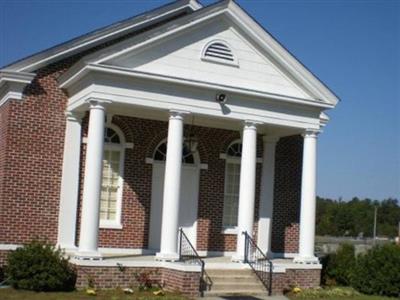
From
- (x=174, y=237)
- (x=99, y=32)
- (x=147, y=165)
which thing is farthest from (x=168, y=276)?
(x=99, y=32)

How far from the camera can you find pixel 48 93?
17.3 m

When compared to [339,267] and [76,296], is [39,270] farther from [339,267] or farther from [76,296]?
[339,267]

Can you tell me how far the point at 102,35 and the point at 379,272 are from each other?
10.2 meters

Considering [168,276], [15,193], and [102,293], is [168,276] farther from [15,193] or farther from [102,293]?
[15,193]

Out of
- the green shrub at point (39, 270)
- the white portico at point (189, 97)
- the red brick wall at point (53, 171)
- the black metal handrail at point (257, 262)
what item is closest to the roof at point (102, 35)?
the red brick wall at point (53, 171)

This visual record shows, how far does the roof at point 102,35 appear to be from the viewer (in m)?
16.9

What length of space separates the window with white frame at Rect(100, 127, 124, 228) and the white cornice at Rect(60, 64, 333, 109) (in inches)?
82.8

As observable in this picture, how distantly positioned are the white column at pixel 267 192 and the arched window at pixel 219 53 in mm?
3854

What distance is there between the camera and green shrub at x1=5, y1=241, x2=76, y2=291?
47.4 feet

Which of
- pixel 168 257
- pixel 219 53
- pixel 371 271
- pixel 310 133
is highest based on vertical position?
pixel 219 53

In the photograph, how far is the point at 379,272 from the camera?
57.9ft

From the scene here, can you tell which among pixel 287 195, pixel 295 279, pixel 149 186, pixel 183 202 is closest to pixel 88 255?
pixel 149 186

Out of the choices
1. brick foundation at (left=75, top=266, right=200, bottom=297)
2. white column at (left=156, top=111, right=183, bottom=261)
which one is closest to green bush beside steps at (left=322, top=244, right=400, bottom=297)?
brick foundation at (left=75, top=266, right=200, bottom=297)

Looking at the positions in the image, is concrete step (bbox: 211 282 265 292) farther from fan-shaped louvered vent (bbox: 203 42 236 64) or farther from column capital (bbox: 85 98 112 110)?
fan-shaped louvered vent (bbox: 203 42 236 64)
